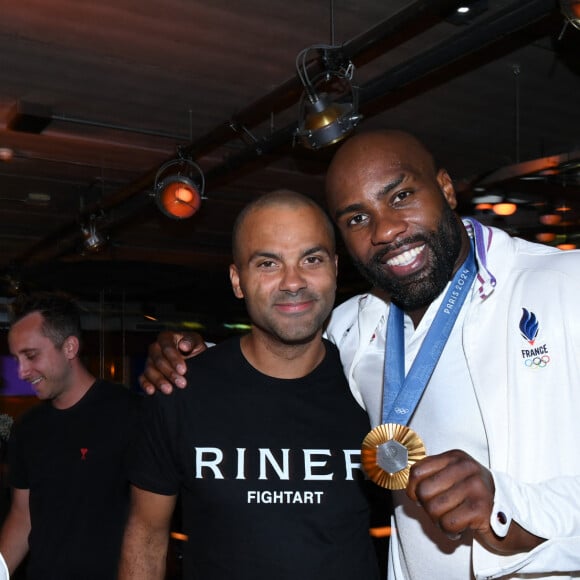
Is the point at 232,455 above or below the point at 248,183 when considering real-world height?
below

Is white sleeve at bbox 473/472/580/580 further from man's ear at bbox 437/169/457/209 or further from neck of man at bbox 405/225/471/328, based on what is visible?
man's ear at bbox 437/169/457/209

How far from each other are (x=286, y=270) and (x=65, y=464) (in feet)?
4.70

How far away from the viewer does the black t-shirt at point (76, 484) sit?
2783mm

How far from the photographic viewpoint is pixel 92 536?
279cm

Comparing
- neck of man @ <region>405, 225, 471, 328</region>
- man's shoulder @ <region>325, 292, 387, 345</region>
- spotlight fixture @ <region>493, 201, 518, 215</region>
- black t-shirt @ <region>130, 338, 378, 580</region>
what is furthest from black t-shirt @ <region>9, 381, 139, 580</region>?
spotlight fixture @ <region>493, 201, 518, 215</region>

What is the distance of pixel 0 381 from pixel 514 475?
8.91 metres

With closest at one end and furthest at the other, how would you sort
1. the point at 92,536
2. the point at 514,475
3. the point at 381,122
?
the point at 514,475 → the point at 92,536 → the point at 381,122

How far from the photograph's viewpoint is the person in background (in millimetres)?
2797

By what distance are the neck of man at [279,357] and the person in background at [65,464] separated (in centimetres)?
112

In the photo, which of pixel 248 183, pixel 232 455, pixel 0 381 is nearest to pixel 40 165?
pixel 248 183

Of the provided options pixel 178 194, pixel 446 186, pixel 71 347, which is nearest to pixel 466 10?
pixel 446 186

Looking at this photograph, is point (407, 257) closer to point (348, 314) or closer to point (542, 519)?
point (348, 314)

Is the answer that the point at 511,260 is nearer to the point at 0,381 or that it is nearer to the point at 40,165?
the point at 40,165

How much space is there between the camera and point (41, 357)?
3246 millimetres
